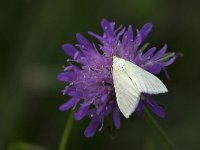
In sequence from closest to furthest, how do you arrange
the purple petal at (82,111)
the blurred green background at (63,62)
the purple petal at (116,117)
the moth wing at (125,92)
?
the moth wing at (125,92) → the purple petal at (116,117) → the purple petal at (82,111) → the blurred green background at (63,62)

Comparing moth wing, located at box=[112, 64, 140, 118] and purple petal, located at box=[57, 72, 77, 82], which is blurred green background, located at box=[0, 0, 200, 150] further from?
moth wing, located at box=[112, 64, 140, 118]

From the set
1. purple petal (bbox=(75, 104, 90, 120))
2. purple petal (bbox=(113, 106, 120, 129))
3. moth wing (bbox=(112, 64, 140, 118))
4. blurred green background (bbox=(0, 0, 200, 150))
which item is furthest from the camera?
blurred green background (bbox=(0, 0, 200, 150))

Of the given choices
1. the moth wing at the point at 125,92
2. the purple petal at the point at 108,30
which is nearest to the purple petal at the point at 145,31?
the purple petal at the point at 108,30

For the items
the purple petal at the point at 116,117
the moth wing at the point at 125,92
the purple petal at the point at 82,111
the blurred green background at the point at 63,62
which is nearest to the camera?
the moth wing at the point at 125,92

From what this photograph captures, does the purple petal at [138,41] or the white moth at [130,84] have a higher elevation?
A: the purple petal at [138,41]

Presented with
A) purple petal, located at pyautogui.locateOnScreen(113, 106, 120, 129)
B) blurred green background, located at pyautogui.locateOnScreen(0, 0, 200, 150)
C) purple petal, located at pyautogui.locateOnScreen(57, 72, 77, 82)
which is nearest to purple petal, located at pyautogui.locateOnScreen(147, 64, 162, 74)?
purple petal, located at pyautogui.locateOnScreen(113, 106, 120, 129)

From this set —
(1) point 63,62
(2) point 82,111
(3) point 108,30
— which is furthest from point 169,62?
(1) point 63,62

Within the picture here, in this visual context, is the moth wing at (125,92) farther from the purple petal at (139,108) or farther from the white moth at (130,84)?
the purple petal at (139,108)

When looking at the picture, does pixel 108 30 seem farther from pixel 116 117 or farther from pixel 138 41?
pixel 116 117
